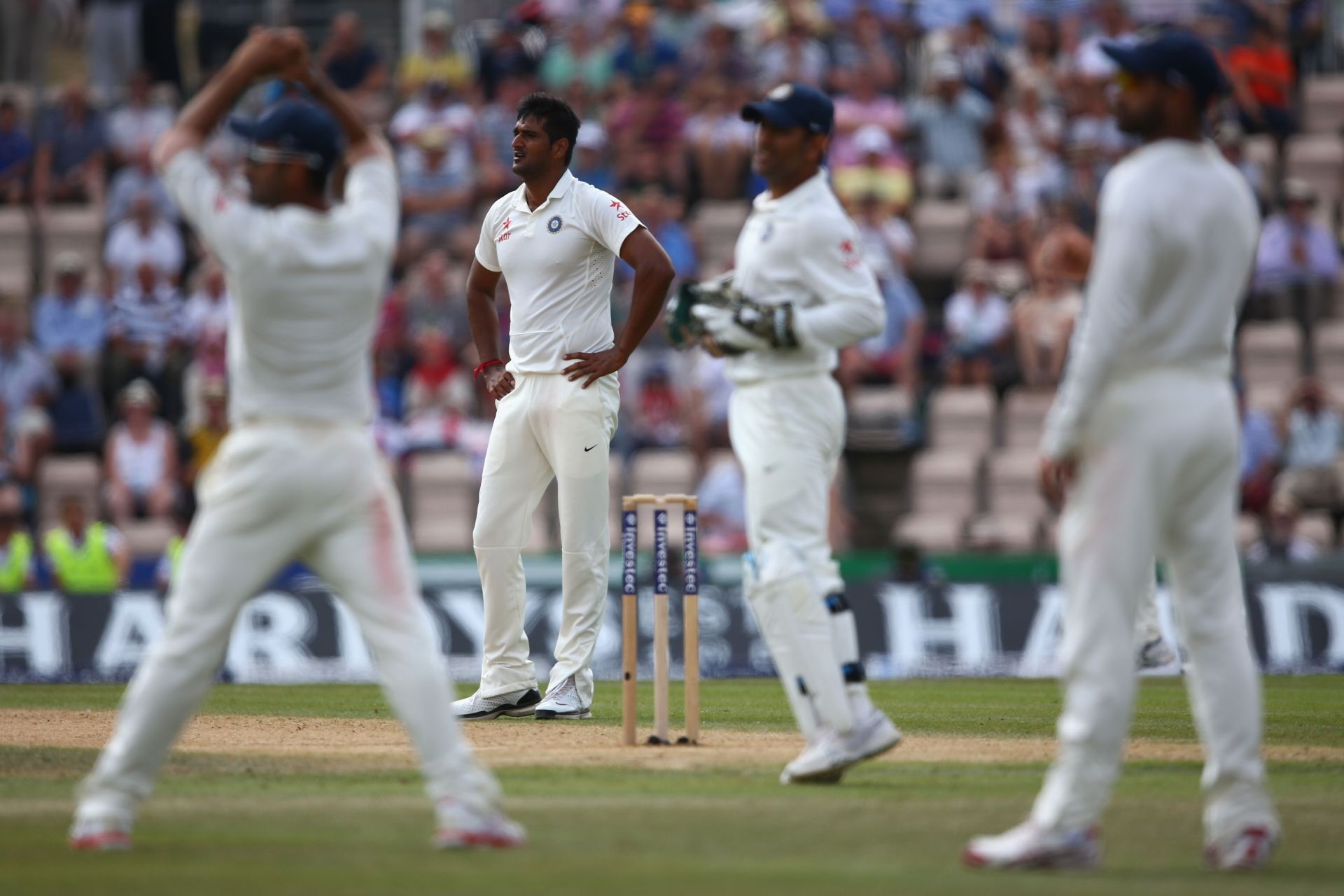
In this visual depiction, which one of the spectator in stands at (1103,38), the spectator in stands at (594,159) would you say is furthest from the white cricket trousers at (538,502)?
the spectator in stands at (1103,38)

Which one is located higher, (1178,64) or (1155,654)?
(1178,64)

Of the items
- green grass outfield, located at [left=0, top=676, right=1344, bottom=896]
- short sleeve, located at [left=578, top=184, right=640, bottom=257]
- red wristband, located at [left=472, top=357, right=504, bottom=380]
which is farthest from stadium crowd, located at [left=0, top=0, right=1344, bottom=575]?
green grass outfield, located at [left=0, top=676, right=1344, bottom=896]

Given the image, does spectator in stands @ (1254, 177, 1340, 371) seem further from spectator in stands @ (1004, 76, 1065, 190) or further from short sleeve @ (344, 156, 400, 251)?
short sleeve @ (344, 156, 400, 251)

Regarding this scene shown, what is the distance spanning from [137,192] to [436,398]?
4.40 meters

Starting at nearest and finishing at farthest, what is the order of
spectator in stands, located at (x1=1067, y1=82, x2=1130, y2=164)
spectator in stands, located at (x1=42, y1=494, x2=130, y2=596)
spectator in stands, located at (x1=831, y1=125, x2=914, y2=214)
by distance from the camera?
1. spectator in stands, located at (x1=42, y1=494, x2=130, y2=596)
2. spectator in stands, located at (x1=831, y1=125, x2=914, y2=214)
3. spectator in stands, located at (x1=1067, y1=82, x2=1130, y2=164)

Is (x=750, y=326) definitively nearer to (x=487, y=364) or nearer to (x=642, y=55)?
(x=487, y=364)

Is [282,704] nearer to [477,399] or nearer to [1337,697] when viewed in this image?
[1337,697]

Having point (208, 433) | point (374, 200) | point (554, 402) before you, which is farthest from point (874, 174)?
point (374, 200)

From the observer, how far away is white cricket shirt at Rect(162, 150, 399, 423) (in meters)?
5.66

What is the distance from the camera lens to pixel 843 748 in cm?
685

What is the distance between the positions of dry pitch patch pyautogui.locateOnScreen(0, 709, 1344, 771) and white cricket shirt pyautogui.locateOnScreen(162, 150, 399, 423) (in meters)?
2.26

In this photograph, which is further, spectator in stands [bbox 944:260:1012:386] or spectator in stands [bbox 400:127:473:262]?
spectator in stands [bbox 400:127:473:262]

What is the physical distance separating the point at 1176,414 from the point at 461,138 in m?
14.9

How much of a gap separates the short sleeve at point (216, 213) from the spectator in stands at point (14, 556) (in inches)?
406
